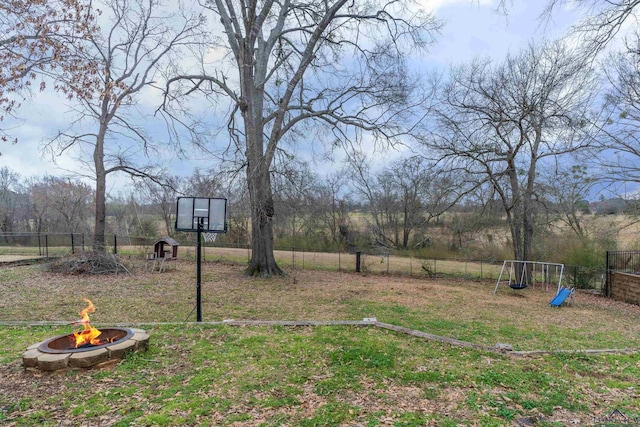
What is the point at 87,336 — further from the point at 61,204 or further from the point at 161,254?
the point at 61,204

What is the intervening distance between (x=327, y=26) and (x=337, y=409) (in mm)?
11294

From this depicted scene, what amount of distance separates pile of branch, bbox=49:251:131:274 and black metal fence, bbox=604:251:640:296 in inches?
623

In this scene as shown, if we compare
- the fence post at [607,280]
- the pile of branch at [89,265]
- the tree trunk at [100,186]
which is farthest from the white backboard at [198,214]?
the fence post at [607,280]

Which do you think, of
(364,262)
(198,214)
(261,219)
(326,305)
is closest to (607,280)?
(364,262)

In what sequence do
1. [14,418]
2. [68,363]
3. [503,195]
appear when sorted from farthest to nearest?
1. [503,195]
2. [68,363]
3. [14,418]

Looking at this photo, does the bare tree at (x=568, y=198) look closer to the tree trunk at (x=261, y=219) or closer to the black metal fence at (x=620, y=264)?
the black metal fence at (x=620, y=264)

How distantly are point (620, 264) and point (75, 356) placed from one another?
15462 millimetres

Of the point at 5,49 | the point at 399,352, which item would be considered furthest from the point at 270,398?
the point at 5,49

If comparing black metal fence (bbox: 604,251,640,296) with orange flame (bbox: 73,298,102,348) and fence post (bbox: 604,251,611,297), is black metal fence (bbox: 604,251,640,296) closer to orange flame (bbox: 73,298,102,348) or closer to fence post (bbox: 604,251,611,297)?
fence post (bbox: 604,251,611,297)

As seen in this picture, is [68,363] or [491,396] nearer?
[491,396]

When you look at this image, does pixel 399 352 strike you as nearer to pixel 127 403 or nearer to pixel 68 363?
pixel 127 403

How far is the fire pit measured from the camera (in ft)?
12.3

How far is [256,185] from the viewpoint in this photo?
11.1m

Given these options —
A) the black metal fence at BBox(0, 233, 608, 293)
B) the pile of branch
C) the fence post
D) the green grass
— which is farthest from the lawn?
the black metal fence at BBox(0, 233, 608, 293)
